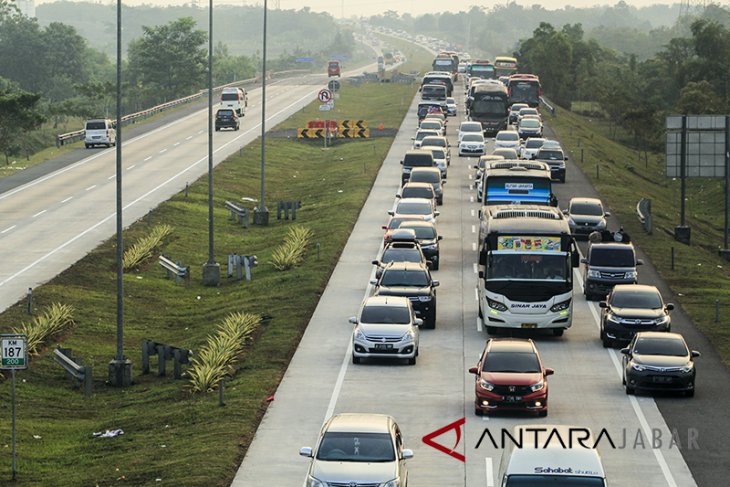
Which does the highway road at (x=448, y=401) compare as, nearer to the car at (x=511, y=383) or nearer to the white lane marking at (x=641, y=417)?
the white lane marking at (x=641, y=417)

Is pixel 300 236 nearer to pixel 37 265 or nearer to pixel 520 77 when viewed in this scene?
pixel 37 265

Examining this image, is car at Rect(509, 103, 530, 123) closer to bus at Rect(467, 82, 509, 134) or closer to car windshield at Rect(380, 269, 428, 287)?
bus at Rect(467, 82, 509, 134)

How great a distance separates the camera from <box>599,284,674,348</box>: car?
42094 mm

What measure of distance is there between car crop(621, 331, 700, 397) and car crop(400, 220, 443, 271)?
19399mm

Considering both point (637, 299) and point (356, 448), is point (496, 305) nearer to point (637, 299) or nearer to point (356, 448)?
point (637, 299)

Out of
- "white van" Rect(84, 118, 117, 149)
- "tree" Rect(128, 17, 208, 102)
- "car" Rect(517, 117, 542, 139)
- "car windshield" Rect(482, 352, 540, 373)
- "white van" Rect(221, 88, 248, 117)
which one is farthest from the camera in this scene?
"tree" Rect(128, 17, 208, 102)

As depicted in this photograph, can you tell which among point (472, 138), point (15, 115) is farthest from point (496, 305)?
point (15, 115)

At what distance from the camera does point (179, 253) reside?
2566 inches

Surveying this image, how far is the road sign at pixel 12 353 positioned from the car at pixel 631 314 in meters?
17.7

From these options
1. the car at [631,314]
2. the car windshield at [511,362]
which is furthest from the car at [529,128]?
the car windshield at [511,362]

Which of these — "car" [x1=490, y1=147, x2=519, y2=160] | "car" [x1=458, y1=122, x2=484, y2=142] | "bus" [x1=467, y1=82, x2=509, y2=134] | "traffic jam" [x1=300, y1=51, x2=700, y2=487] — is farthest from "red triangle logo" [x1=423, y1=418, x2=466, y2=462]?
"bus" [x1=467, y1=82, x2=509, y2=134]

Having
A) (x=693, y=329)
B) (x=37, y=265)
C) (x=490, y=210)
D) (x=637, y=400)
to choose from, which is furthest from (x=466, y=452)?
(x=37, y=265)

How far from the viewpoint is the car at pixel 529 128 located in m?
103

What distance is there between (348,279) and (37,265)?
465 inches
